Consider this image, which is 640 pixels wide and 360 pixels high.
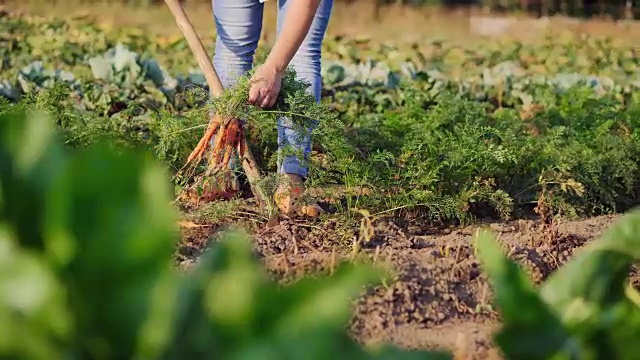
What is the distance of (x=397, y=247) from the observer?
12.1ft

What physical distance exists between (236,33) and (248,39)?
6 centimetres

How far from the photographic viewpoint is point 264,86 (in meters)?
3.93

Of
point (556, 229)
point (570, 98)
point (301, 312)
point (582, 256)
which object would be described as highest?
point (301, 312)

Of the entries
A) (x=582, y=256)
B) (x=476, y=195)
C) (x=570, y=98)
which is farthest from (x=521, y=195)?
(x=582, y=256)

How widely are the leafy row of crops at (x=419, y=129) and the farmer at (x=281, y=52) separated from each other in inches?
3.8

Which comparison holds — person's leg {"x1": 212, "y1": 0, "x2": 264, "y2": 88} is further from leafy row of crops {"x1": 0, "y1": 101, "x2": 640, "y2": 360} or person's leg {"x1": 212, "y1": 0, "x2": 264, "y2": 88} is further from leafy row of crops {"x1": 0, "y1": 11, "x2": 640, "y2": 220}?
leafy row of crops {"x1": 0, "y1": 101, "x2": 640, "y2": 360}

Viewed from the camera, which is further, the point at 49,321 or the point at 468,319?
the point at 468,319

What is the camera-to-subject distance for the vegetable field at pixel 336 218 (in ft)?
3.11

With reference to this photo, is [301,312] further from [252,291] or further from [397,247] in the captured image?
[397,247]

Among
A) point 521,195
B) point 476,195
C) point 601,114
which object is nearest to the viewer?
point 476,195

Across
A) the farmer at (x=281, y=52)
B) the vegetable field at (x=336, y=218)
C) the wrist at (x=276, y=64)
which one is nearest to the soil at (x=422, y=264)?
the vegetable field at (x=336, y=218)

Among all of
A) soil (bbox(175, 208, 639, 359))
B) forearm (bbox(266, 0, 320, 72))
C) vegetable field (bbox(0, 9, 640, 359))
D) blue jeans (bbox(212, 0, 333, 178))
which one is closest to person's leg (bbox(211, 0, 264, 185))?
blue jeans (bbox(212, 0, 333, 178))

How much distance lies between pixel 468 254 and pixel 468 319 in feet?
1.75

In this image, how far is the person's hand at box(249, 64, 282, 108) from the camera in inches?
154
